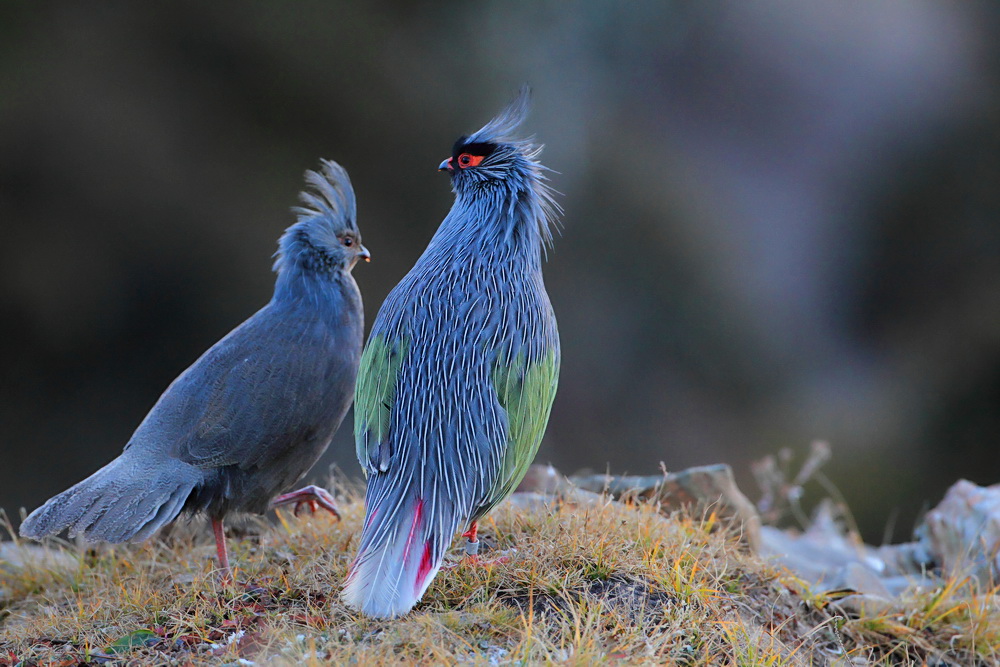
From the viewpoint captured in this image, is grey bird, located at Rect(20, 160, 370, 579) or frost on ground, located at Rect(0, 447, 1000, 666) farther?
grey bird, located at Rect(20, 160, 370, 579)

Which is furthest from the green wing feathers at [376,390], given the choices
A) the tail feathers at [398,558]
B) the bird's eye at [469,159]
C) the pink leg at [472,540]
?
the bird's eye at [469,159]

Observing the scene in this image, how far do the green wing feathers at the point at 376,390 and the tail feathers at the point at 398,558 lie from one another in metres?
0.31

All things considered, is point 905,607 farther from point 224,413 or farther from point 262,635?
point 224,413

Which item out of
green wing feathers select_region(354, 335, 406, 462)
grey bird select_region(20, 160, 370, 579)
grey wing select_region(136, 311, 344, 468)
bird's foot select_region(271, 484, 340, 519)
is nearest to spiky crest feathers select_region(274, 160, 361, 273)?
grey bird select_region(20, 160, 370, 579)

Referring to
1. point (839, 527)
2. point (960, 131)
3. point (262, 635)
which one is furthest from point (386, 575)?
point (960, 131)

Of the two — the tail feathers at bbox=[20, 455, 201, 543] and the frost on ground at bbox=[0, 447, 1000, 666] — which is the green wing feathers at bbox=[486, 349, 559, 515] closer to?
the frost on ground at bbox=[0, 447, 1000, 666]

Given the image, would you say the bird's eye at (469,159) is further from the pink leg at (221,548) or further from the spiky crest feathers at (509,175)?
the pink leg at (221,548)

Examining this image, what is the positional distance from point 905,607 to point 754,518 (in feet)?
2.36

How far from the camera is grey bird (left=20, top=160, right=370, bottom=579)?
3225 mm

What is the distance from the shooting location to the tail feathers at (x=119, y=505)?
313 cm

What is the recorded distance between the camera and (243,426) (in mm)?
3432

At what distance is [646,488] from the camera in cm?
405

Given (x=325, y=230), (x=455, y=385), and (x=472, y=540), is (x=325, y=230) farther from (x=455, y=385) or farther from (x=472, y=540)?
(x=472, y=540)

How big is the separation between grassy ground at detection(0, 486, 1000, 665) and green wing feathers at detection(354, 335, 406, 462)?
539 millimetres
